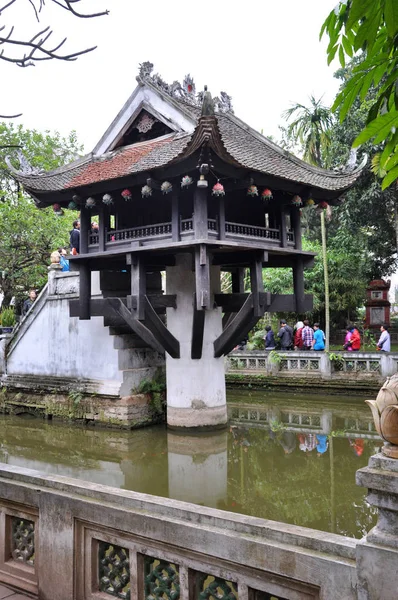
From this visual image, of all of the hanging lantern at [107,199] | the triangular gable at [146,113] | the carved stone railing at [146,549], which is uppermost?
the triangular gable at [146,113]

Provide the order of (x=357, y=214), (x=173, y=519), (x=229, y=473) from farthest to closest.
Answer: (x=357, y=214)
(x=229, y=473)
(x=173, y=519)

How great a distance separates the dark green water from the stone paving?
144 inches

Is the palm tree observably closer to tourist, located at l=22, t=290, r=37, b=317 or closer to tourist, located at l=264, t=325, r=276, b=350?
tourist, located at l=264, t=325, r=276, b=350

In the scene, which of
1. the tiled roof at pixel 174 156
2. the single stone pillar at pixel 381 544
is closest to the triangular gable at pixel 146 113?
the tiled roof at pixel 174 156

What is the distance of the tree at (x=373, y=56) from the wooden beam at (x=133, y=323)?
26.2ft

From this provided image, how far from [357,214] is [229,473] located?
38.5 ft

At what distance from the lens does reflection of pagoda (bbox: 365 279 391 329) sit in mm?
18344

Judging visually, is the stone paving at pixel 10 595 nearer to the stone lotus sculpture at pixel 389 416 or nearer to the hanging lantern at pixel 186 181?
the stone lotus sculpture at pixel 389 416

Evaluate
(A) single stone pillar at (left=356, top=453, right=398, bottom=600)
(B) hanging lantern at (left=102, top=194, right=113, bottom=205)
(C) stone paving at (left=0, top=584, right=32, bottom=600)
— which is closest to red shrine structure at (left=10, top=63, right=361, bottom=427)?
(B) hanging lantern at (left=102, top=194, right=113, bottom=205)

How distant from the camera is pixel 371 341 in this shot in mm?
17781

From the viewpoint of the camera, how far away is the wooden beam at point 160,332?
9648 mm

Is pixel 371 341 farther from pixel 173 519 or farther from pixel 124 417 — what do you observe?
pixel 173 519

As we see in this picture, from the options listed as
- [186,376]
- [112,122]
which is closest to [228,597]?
[186,376]

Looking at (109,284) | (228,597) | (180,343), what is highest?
(109,284)
